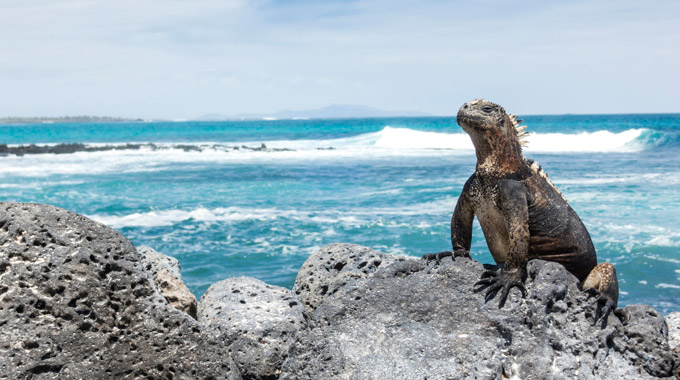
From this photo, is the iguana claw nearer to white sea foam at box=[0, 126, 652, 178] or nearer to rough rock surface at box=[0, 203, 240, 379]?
rough rock surface at box=[0, 203, 240, 379]

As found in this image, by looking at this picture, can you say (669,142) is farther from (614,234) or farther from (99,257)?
(99,257)

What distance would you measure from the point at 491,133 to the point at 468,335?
1.09 meters

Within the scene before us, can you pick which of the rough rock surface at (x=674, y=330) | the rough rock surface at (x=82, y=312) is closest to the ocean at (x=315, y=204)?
the rough rock surface at (x=674, y=330)

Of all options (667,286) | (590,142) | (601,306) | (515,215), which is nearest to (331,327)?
(515,215)

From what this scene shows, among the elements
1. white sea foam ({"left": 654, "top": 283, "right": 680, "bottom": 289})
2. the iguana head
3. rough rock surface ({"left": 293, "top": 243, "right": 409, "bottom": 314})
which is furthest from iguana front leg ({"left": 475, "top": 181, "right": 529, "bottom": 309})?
white sea foam ({"left": 654, "top": 283, "right": 680, "bottom": 289})

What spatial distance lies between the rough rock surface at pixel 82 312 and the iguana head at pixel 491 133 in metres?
1.76

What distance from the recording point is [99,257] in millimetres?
3303

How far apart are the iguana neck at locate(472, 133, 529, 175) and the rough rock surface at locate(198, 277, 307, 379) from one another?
165 centimetres

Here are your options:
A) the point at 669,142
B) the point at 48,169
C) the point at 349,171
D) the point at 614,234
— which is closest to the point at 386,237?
the point at 614,234

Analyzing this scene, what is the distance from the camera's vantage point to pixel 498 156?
12.0 ft

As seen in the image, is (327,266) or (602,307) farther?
(327,266)

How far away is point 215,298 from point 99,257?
1466 mm

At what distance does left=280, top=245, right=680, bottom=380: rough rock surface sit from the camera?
3.19 meters

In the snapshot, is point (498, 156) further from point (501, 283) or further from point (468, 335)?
point (468, 335)
